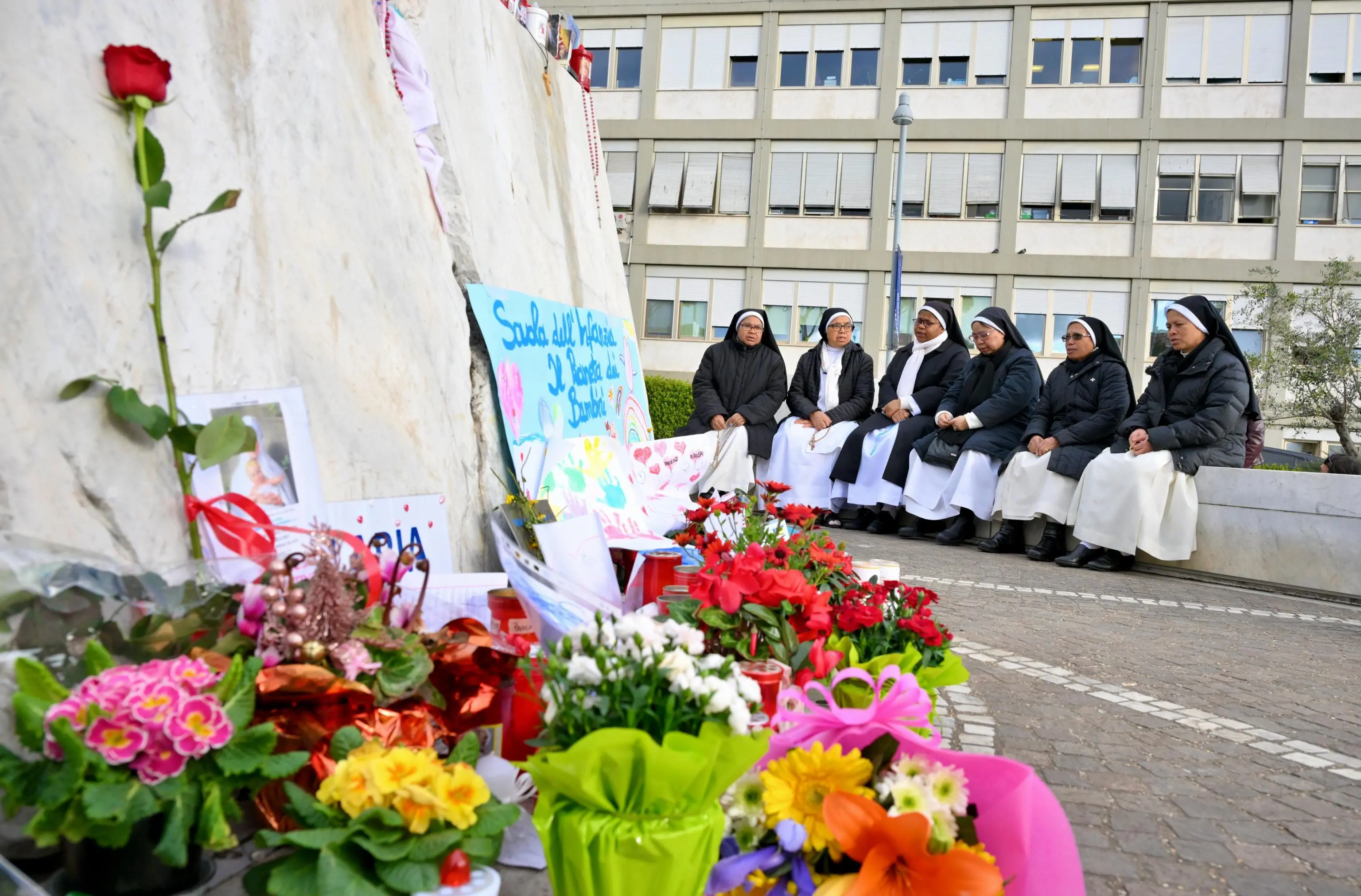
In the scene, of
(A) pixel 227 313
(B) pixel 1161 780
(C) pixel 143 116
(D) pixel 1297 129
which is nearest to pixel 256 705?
(A) pixel 227 313

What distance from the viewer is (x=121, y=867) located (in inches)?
65.8

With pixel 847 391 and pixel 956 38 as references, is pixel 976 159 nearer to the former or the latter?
pixel 956 38

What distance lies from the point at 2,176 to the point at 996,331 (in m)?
8.70

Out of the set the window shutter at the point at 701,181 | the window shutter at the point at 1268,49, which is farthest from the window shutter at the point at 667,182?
the window shutter at the point at 1268,49

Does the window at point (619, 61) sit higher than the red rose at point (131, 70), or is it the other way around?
the window at point (619, 61)

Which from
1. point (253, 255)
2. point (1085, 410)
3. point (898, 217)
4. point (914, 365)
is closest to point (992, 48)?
point (898, 217)

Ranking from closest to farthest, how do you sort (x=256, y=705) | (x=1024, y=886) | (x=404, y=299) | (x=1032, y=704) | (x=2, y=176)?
(x=1024, y=886)
(x=256, y=705)
(x=2, y=176)
(x=404, y=299)
(x=1032, y=704)

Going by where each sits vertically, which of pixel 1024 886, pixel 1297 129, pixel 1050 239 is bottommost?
pixel 1024 886

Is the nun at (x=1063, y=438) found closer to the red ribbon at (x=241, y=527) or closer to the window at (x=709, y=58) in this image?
the red ribbon at (x=241, y=527)

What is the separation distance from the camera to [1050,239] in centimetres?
2519

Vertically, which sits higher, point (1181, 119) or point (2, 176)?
point (1181, 119)

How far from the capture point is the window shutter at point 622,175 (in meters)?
27.4

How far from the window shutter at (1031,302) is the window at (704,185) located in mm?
6812

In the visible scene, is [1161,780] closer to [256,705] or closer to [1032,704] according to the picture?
[1032,704]
